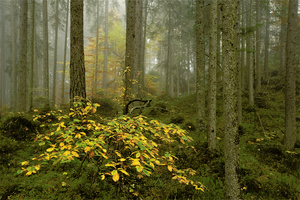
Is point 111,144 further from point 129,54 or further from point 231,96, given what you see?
point 129,54

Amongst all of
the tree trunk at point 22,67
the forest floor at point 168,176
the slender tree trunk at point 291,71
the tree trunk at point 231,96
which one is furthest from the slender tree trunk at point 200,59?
the tree trunk at point 22,67

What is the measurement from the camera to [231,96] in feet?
12.6

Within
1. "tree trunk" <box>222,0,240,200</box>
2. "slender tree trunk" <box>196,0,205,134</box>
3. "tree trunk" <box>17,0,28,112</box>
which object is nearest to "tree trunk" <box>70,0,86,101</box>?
"tree trunk" <box>222,0,240,200</box>

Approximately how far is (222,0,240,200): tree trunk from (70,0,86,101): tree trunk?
421 cm

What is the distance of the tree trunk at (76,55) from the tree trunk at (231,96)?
4.21 metres

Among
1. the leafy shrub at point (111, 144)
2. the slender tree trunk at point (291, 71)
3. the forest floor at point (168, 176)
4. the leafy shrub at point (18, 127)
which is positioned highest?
the slender tree trunk at point (291, 71)

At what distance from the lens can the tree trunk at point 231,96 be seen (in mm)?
3799

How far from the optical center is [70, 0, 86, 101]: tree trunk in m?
5.55

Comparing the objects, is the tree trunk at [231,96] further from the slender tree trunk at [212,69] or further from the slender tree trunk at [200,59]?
the slender tree trunk at [200,59]

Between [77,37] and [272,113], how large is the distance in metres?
12.1

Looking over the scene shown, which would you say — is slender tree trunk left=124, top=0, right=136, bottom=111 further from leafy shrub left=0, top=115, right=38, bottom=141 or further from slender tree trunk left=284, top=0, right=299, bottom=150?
slender tree trunk left=284, top=0, right=299, bottom=150

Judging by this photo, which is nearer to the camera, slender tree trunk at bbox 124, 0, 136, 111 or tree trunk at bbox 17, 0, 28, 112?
slender tree trunk at bbox 124, 0, 136, 111

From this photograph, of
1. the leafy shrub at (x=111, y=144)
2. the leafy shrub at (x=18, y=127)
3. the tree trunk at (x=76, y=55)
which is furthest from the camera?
the leafy shrub at (x=18, y=127)

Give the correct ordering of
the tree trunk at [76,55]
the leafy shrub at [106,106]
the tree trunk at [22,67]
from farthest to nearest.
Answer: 1. the leafy shrub at [106,106]
2. the tree trunk at [22,67]
3. the tree trunk at [76,55]
